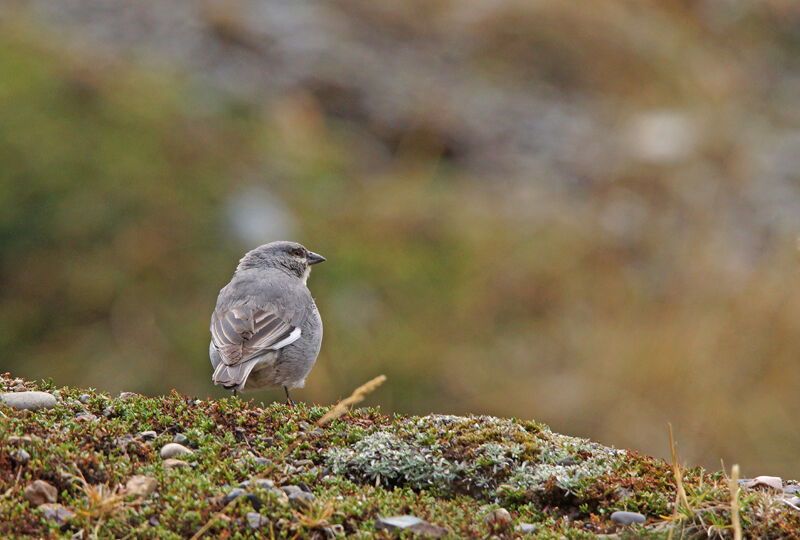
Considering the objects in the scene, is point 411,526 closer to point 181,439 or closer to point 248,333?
point 181,439

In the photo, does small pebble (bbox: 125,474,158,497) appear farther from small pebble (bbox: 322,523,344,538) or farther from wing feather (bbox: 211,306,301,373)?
wing feather (bbox: 211,306,301,373)

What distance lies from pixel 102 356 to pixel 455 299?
4.18 metres

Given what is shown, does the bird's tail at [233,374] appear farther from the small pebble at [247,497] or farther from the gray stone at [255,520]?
the gray stone at [255,520]

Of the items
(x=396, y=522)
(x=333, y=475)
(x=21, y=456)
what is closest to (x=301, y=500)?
(x=396, y=522)

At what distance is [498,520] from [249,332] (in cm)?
288

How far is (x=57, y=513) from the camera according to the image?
384cm

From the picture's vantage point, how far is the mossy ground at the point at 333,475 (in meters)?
3.88

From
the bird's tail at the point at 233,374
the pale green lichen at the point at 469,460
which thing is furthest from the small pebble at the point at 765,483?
the bird's tail at the point at 233,374

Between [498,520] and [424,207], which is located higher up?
[424,207]

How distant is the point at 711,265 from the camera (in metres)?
12.0

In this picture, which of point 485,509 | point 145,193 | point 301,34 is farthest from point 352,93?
point 485,509

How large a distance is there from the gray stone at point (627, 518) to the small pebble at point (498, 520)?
496 millimetres

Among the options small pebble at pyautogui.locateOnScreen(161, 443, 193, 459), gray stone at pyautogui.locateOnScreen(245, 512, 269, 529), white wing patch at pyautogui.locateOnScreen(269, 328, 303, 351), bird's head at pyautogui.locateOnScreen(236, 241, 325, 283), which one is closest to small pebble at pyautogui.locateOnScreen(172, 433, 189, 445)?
small pebble at pyautogui.locateOnScreen(161, 443, 193, 459)

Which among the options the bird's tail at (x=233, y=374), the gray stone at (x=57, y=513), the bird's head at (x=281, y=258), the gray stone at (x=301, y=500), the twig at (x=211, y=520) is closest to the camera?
the twig at (x=211, y=520)
